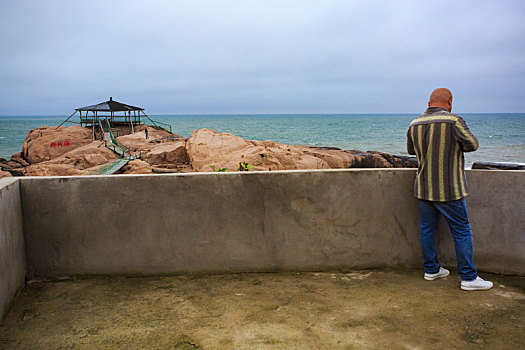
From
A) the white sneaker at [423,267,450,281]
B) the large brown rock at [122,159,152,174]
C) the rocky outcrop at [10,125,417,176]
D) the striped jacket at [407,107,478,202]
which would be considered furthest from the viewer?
the large brown rock at [122,159,152,174]

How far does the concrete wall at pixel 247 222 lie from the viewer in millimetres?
3494

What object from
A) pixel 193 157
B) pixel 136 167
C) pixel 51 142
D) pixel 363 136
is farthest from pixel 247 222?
pixel 363 136

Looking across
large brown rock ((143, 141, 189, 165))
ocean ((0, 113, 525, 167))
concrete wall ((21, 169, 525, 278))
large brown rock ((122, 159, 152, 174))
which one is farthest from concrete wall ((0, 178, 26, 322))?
ocean ((0, 113, 525, 167))

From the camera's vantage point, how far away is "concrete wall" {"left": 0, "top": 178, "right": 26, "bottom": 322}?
9.53 ft

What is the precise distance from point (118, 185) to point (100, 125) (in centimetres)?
3020

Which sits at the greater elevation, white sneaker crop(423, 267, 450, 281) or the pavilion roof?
the pavilion roof

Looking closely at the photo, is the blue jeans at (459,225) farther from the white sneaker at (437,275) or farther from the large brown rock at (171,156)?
the large brown rock at (171,156)

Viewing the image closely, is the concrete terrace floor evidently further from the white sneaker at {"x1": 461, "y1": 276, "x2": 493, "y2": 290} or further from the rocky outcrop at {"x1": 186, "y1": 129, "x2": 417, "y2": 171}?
the rocky outcrop at {"x1": 186, "y1": 129, "x2": 417, "y2": 171}

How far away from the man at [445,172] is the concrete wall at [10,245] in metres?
3.13

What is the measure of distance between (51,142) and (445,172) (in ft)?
97.0

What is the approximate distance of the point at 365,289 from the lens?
3.31 metres

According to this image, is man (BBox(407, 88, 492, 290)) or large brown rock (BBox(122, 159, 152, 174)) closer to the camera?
man (BBox(407, 88, 492, 290))

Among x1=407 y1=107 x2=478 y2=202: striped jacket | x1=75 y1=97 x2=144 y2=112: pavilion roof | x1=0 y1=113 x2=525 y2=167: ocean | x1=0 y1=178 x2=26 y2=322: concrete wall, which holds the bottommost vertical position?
x1=0 y1=113 x2=525 y2=167: ocean

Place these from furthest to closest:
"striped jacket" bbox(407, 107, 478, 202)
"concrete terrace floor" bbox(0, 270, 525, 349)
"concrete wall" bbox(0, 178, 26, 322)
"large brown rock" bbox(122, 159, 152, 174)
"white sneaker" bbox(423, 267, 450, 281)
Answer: "large brown rock" bbox(122, 159, 152, 174), "white sneaker" bbox(423, 267, 450, 281), "striped jacket" bbox(407, 107, 478, 202), "concrete wall" bbox(0, 178, 26, 322), "concrete terrace floor" bbox(0, 270, 525, 349)
